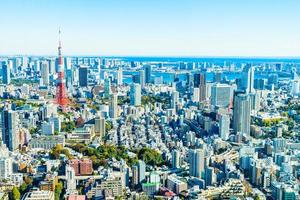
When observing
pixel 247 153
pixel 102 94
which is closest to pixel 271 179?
pixel 247 153

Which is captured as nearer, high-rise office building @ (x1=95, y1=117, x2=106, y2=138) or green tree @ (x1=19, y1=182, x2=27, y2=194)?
green tree @ (x1=19, y1=182, x2=27, y2=194)

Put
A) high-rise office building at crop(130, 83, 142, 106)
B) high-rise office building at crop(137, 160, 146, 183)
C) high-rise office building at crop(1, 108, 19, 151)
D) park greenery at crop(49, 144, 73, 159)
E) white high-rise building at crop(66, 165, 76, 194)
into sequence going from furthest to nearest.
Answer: high-rise office building at crop(130, 83, 142, 106)
high-rise office building at crop(1, 108, 19, 151)
park greenery at crop(49, 144, 73, 159)
high-rise office building at crop(137, 160, 146, 183)
white high-rise building at crop(66, 165, 76, 194)

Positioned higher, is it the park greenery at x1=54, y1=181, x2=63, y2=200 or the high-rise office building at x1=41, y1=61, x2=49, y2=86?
the high-rise office building at x1=41, y1=61, x2=49, y2=86

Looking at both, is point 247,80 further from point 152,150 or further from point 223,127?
point 152,150

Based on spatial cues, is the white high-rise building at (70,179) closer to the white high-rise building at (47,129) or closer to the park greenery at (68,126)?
the white high-rise building at (47,129)

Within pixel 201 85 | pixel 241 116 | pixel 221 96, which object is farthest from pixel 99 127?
pixel 201 85

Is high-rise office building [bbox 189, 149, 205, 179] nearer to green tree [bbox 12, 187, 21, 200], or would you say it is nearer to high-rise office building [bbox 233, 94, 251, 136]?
green tree [bbox 12, 187, 21, 200]

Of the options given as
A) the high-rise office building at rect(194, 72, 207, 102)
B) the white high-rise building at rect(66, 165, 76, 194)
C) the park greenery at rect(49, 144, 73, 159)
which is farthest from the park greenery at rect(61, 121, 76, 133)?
the high-rise office building at rect(194, 72, 207, 102)
